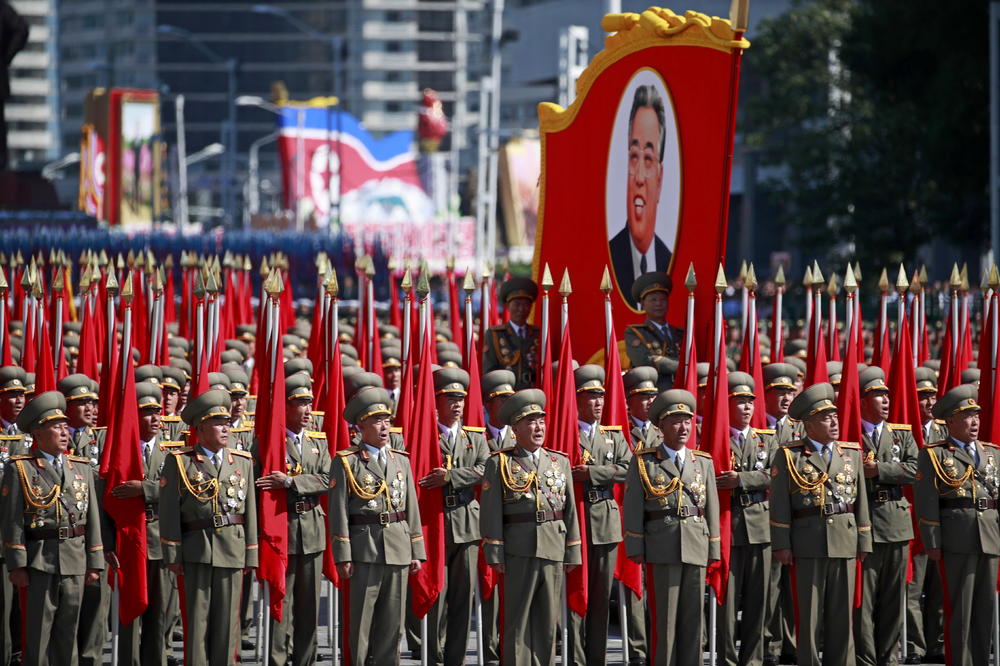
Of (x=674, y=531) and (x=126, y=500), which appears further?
(x=126, y=500)

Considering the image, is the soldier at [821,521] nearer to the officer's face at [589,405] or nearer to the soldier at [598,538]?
the soldier at [598,538]

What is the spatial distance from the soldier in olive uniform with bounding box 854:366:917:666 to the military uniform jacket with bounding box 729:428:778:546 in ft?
1.78

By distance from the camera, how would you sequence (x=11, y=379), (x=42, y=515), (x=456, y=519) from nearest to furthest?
(x=42, y=515), (x=456, y=519), (x=11, y=379)

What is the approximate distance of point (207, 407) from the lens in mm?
9156

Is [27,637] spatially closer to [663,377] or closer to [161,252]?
[663,377]

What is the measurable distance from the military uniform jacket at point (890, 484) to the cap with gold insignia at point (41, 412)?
426 cm

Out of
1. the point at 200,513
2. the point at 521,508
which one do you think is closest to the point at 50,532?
the point at 200,513

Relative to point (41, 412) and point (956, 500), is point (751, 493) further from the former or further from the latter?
point (41, 412)

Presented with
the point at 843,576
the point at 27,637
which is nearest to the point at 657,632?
the point at 843,576

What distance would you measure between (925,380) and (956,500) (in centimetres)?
173

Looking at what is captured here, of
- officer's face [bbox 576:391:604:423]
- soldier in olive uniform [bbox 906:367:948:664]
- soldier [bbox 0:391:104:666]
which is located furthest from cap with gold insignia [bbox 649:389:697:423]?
soldier [bbox 0:391:104:666]

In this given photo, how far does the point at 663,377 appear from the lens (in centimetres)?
1143


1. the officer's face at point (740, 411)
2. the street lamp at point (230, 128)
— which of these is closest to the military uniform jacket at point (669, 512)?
the officer's face at point (740, 411)

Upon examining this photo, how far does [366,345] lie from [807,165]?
20979mm
